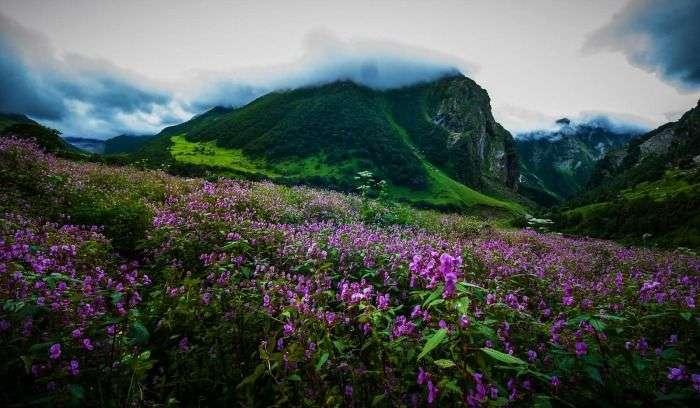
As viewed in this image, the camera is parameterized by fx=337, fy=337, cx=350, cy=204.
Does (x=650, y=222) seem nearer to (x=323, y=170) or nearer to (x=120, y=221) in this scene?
(x=120, y=221)

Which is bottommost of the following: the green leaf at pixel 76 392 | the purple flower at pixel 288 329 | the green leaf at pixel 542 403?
the green leaf at pixel 76 392

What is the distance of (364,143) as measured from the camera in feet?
435

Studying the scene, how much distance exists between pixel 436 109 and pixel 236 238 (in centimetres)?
19155

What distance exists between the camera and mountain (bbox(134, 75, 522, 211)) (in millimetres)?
114125

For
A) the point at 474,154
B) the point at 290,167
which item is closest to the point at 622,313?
the point at 290,167

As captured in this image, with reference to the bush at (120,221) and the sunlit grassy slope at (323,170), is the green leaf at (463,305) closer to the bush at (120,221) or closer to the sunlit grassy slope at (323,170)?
the bush at (120,221)

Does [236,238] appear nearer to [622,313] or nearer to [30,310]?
[30,310]

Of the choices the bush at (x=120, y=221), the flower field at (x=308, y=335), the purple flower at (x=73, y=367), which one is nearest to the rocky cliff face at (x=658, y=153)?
the flower field at (x=308, y=335)

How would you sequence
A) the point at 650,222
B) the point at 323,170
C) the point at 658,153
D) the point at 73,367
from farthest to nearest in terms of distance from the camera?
the point at 658,153 < the point at 323,170 < the point at 650,222 < the point at 73,367

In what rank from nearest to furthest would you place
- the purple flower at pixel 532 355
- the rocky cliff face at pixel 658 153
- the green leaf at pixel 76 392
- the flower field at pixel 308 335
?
the green leaf at pixel 76 392 → the flower field at pixel 308 335 → the purple flower at pixel 532 355 → the rocky cliff face at pixel 658 153

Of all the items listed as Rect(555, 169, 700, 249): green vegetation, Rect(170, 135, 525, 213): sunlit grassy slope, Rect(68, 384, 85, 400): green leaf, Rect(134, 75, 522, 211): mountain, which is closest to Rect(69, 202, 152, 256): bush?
Rect(68, 384, 85, 400): green leaf

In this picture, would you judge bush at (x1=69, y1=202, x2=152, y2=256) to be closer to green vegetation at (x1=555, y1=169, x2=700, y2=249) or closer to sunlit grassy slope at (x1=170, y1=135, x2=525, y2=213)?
green vegetation at (x1=555, y1=169, x2=700, y2=249)

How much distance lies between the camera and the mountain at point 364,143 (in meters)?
114

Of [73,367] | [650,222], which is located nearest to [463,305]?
[73,367]
